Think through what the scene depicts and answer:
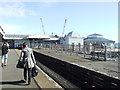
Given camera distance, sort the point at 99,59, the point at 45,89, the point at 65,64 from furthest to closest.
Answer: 1. the point at 99,59
2. the point at 65,64
3. the point at 45,89

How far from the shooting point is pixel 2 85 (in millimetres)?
9227

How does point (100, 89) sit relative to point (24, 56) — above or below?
below

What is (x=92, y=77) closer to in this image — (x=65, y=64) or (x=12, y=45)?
(x=65, y=64)

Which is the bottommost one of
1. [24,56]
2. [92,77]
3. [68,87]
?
[68,87]

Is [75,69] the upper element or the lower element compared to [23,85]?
upper

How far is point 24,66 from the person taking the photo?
9.58 meters

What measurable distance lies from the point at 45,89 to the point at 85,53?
60.0ft

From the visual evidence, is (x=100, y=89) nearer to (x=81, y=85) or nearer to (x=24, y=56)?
(x=81, y=85)

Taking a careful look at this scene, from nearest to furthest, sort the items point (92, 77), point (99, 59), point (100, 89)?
point (100, 89) → point (92, 77) → point (99, 59)

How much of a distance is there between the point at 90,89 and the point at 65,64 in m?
4.02

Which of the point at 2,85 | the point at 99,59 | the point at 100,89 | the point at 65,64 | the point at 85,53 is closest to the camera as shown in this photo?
the point at 100,89

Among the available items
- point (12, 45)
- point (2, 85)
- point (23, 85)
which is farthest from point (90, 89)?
point (12, 45)

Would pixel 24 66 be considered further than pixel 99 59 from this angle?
No

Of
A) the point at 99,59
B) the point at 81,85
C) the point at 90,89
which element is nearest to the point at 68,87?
the point at 81,85
